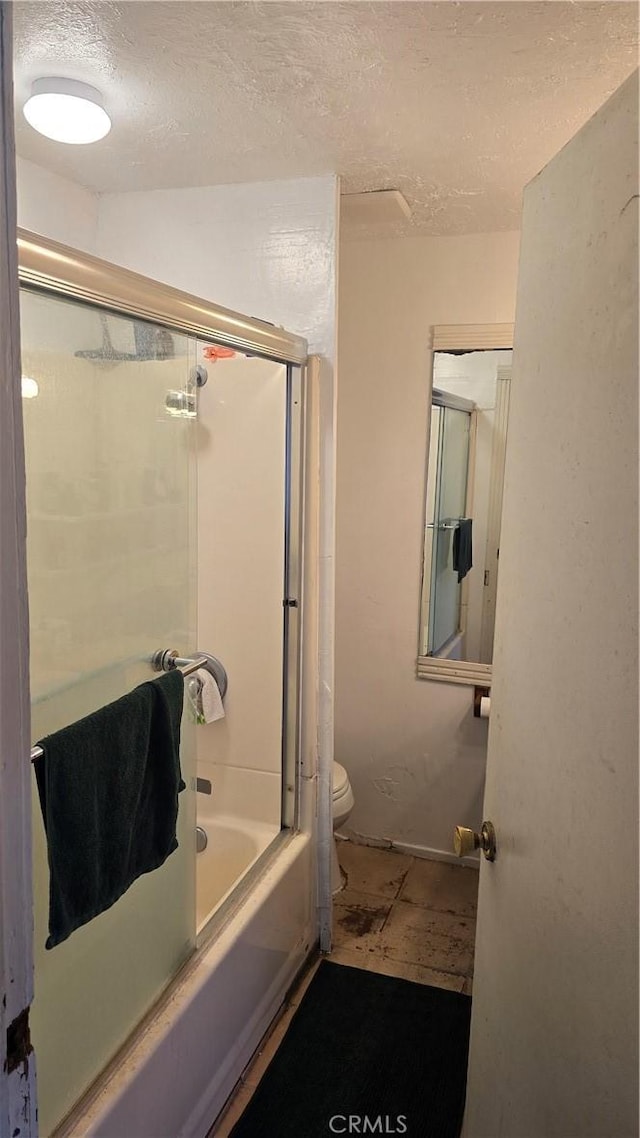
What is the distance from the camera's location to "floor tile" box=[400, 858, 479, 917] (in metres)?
2.58

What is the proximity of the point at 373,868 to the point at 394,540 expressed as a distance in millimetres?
1306

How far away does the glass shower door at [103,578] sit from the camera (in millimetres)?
1200

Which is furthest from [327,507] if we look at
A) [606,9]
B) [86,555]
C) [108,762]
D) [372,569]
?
[606,9]

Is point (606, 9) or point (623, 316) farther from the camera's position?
point (606, 9)

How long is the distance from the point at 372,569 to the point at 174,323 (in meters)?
1.60

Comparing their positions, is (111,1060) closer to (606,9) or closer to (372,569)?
(372,569)

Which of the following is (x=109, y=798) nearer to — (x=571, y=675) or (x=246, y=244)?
(x=571, y=675)

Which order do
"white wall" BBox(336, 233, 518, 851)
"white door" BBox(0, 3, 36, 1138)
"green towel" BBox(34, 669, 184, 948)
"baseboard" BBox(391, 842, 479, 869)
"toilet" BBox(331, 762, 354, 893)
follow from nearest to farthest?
"white door" BBox(0, 3, 36, 1138) < "green towel" BBox(34, 669, 184, 948) < "toilet" BBox(331, 762, 354, 893) < "white wall" BBox(336, 233, 518, 851) < "baseboard" BBox(391, 842, 479, 869)

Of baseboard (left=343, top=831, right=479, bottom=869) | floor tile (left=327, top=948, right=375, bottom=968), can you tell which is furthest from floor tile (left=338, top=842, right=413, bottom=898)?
floor tile (left=327, top=948, right=375, bottom=968)

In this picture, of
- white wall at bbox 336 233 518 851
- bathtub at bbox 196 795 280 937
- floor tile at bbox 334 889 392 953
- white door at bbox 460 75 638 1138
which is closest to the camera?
white door at bbox 460 75 638 1138

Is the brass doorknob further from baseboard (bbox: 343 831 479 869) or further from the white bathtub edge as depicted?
baseboard (bbox: 343 831 479 869)

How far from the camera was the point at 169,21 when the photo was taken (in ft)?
4.33

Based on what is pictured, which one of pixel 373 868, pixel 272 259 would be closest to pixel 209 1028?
pixel 373 868

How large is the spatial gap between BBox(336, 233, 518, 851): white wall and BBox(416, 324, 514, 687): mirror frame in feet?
0.10
